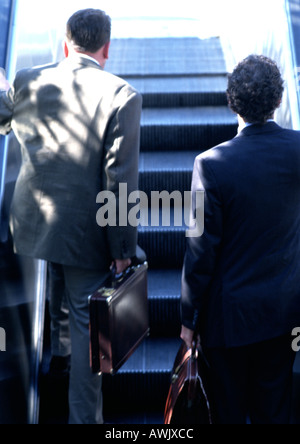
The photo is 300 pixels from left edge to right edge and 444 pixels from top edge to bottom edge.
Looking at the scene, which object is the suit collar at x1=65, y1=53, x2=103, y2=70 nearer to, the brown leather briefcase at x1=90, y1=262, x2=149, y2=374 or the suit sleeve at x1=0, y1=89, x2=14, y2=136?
the suit sleeve at x1=0, y1=89, x2=14, y2=136

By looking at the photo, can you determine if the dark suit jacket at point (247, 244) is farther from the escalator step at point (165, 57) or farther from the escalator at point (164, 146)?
the escalator step at point (165, 57)

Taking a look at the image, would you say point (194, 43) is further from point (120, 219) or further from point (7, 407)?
point (7, 407)

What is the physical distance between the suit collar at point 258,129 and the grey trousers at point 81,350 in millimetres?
846

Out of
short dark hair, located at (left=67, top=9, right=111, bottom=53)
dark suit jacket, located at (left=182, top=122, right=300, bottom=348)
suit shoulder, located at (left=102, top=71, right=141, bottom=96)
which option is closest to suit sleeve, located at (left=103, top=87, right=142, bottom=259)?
suit shoulder, located at (left=102, top=71, right=141, bottom=96)

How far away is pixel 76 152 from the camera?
237cm

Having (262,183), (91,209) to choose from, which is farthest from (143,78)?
(262,183)

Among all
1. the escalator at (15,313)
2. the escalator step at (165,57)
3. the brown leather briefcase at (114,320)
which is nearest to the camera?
the brown leather briefcase at (114,320)

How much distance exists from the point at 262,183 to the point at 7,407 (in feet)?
4.37

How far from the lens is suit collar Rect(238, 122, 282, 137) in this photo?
2.08m

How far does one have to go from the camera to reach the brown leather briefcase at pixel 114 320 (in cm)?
229

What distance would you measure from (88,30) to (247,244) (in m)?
1.06

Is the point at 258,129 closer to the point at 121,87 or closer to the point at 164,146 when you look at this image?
the point at 121,87

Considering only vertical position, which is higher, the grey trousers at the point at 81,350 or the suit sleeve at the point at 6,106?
the suit sleeve at the point at 6,106

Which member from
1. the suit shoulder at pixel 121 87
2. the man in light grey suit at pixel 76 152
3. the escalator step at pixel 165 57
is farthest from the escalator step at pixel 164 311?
the escalator step at pixel 165 57
